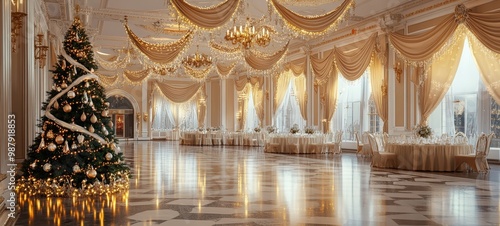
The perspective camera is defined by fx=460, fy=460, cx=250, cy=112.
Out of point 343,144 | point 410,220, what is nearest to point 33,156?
point 410,220

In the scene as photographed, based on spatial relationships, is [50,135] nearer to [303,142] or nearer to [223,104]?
[303,142]

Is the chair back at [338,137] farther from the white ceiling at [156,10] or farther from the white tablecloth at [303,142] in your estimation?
the white ceiling at [156,10]

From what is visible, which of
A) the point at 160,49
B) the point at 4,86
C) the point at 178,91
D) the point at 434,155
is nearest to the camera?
the point at 4,86

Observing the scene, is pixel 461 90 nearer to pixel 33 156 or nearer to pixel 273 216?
pixel 273 216

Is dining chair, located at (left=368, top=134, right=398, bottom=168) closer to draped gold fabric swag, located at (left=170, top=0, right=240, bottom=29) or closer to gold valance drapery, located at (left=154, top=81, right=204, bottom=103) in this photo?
draped gold fabric swag, located at (left=170, top=0, right=240, bottom=29)

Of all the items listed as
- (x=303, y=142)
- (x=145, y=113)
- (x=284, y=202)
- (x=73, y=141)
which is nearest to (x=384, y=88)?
(x=303, y=142)

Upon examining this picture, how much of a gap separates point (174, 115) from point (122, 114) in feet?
9.07

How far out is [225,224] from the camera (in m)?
4.09

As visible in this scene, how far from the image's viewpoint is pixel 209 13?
6.88 meters

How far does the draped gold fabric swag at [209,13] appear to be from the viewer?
6.79m

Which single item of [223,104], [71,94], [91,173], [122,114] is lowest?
[91,173]

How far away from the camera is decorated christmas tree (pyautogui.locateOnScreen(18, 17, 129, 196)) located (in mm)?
5633

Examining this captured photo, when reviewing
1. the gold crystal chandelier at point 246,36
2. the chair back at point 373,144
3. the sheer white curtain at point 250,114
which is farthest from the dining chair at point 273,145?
the sheer white curtain at point 250,114

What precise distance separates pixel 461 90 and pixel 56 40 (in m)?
10.4
